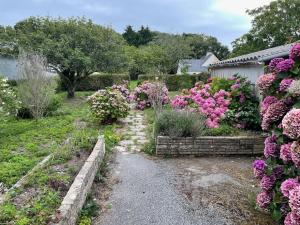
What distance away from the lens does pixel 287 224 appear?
2977mm

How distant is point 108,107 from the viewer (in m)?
10.1

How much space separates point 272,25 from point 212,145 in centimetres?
2612

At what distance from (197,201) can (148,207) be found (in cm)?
76

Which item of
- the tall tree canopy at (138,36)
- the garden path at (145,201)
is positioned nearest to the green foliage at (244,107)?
the garden path at (145,201)

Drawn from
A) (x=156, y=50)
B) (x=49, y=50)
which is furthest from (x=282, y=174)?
(x=156, y=50)

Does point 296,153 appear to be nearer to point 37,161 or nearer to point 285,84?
point 285,84

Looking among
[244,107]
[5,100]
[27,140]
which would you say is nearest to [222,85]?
[244,107]

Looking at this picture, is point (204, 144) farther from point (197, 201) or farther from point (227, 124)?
point (197, 201)

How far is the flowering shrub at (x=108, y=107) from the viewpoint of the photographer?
10.1m

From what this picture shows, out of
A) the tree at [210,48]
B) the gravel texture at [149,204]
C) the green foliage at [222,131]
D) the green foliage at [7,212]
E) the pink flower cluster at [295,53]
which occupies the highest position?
the tree at [210,48]

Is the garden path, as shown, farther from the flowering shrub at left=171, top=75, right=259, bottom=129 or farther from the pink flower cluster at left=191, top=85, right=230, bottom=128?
the flowering shrub at left=171, top=75, right=259, bottom=129

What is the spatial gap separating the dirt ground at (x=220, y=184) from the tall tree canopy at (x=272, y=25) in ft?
81.1

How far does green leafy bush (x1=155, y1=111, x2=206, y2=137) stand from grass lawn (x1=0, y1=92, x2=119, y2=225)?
1.43 m

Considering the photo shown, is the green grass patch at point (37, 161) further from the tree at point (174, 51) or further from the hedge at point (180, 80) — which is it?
the tree at point (174, 51)
